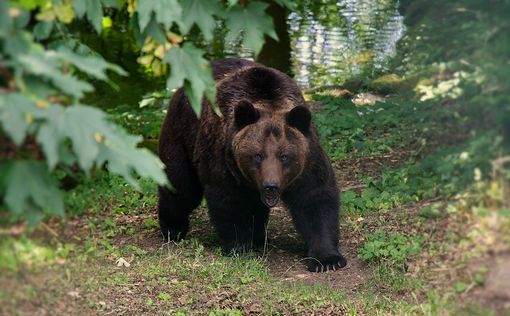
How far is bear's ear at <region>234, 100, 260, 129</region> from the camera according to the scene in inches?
326

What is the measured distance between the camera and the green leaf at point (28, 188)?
11.6 feet

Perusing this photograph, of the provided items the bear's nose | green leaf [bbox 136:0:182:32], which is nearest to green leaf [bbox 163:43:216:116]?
green leaf [bbox 136:0:182:32]

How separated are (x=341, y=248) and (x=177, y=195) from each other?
2063mm

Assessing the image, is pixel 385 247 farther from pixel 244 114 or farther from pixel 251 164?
pixel 244 114

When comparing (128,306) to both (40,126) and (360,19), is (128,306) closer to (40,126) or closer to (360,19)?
Result: (40,126)

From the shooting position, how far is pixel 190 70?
442 centimetres

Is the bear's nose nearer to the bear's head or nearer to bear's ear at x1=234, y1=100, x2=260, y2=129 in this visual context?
the bear's head

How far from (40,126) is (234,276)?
14.8 ft

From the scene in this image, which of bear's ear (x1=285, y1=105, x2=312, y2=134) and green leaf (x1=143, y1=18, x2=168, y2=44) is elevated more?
green leaf (x1=143, y1=18, x2=168, y2=44)

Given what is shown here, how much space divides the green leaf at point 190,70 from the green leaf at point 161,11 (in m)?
0.19

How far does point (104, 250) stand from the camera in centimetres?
794

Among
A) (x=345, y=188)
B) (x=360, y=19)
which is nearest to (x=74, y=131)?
(x=345, y=188)

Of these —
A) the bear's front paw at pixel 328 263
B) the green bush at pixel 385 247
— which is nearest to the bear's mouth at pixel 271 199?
the bear's front paw at pixel 328 263

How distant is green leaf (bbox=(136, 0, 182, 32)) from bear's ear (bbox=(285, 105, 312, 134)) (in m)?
4.07
